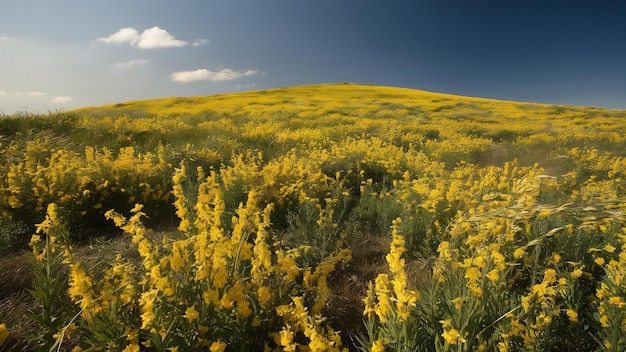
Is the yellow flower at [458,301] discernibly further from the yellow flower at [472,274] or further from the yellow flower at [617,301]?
the yellow flower at [617,301]

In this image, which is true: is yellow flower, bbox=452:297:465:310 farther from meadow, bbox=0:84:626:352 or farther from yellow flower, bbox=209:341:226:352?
yellow flower, bbox=209:341:226:352

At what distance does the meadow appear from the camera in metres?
1.76

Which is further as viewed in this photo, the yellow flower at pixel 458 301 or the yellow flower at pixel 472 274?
the yellow flower at pixel 472 274

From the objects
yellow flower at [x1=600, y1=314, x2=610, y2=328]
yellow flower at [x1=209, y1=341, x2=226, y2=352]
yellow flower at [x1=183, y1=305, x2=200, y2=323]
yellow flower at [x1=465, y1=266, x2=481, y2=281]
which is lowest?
yellow flower at [x1=209, y1=341, x2=226, y2=352]

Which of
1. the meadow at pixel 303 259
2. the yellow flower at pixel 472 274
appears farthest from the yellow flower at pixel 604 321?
the yellow flower at pixel 472 274

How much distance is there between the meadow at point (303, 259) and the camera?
5.76ft

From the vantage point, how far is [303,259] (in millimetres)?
3297

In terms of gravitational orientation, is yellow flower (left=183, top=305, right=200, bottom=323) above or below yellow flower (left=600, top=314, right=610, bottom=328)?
above

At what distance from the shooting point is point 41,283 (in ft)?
6.03

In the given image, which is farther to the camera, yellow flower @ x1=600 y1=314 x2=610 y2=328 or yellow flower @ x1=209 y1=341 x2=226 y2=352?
yellow flower @ x1=600 y1=314 x2=610 y2=328

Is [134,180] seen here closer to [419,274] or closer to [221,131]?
[419,274]

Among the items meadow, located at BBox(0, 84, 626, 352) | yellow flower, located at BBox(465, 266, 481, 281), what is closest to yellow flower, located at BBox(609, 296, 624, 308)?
meadow, located at BBox(0, 84, 626, 352)

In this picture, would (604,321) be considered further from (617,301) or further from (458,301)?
(458,301)

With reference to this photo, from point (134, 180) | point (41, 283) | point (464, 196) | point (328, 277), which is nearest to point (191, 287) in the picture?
point (41, 283)
